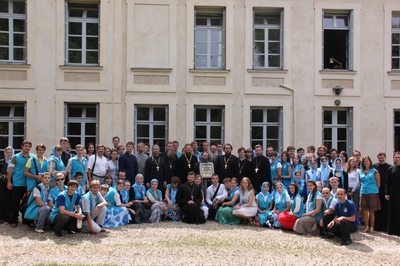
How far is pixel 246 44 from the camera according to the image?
1577 centimetres

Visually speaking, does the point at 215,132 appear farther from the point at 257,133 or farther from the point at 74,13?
the point at 74,13

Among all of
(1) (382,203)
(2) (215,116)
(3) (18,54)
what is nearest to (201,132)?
(2) (215,116)

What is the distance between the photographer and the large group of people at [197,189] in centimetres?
1032

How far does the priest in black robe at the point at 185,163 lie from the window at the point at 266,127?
3394mm

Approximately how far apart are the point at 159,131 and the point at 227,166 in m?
3.37

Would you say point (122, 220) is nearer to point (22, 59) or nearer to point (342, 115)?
point (22, 59)

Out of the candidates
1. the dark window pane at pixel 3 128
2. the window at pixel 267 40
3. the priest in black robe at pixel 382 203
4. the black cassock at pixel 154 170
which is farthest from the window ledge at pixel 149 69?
the priest in black robe at pixel 382 203

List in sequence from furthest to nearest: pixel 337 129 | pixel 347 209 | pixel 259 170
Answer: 1. pixel 337 129
2. pixel 259 170
3. pixel 347 209

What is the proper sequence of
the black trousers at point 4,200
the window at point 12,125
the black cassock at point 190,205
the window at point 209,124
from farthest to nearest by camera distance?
the window at point 209,124
the window at point 12,125
the black cassock at point 190,205
the black trousers at point 4,200

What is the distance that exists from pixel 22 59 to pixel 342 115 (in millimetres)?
9874

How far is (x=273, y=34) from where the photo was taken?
16234 mm

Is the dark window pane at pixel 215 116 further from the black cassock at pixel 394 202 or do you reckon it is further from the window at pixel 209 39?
the black cassock at pixel 394 202

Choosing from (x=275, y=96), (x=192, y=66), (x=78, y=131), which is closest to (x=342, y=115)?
(x=275, y=96)

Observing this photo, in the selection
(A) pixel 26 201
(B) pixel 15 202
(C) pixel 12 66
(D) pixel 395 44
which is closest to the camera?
(A) pixel 26 201
